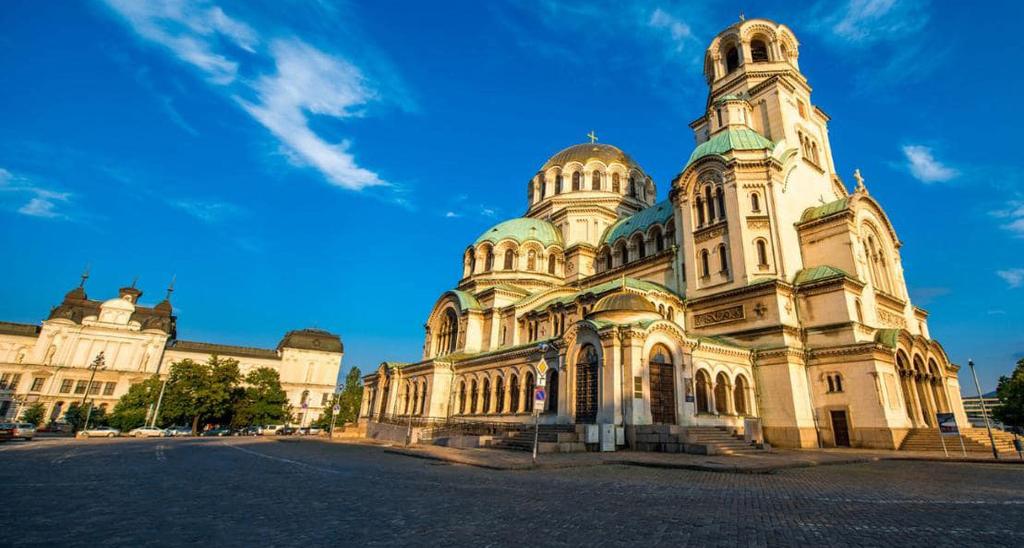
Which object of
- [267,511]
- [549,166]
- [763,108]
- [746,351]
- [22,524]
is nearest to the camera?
[22,524]

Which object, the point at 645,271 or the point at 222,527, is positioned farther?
the point at 645,271

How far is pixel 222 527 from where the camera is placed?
5715 mm

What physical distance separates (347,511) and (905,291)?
37.6 meters

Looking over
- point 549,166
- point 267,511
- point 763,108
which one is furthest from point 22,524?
point 549,166

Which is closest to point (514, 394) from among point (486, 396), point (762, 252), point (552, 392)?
point (486, 396)

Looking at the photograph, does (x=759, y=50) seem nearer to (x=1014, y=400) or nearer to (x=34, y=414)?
(x=1014, y=400)

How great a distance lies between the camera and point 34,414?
51.5 m

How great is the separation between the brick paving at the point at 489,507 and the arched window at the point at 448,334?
26.0 m

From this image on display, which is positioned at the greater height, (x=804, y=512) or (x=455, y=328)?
(x=455, y=328)

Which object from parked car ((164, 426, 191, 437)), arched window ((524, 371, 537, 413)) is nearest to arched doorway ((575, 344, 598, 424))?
arched window ((524, 371, 537, 413))

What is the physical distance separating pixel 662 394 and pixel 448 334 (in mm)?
21554

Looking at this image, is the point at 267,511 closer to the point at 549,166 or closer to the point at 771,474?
the point at 771,474

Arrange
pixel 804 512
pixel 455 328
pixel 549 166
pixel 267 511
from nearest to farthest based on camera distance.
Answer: pixel 267 511, pixel 804 512, pixel 455 328, pixel 549 166

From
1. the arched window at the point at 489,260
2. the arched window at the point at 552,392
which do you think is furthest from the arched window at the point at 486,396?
the arched window at the point at 489,260
